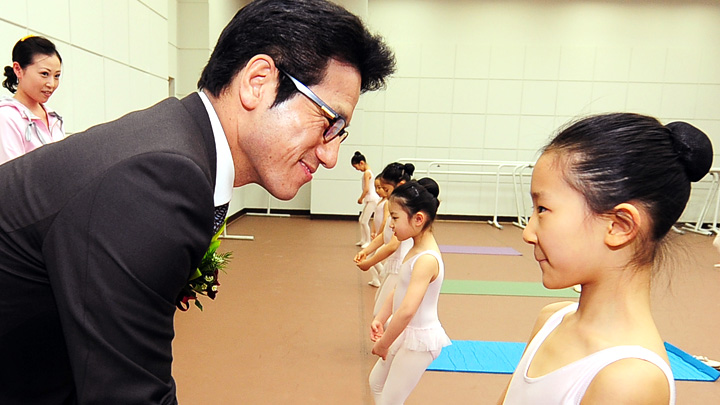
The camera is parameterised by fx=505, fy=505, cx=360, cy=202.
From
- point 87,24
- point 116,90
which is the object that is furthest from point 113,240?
point 116,90

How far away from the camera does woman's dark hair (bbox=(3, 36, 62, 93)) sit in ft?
8.91

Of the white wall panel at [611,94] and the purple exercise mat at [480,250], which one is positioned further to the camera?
the white wall panel at [611,94]

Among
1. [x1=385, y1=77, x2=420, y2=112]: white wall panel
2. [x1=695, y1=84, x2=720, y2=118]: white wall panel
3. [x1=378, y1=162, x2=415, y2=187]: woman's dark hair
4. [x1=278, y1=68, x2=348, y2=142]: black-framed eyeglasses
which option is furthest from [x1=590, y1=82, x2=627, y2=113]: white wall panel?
[x1=278, y1=68, x2=348, y2=142]: black-framed eyeglasses

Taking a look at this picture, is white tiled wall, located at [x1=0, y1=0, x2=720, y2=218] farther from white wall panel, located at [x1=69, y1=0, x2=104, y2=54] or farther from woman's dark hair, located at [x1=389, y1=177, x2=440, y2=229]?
woman's dark hair, located at [x1=389, y1=177, x2=440, y2=229]

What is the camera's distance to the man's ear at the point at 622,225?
1.12 meters

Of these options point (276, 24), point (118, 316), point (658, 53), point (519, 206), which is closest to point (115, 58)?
point (276, 24)

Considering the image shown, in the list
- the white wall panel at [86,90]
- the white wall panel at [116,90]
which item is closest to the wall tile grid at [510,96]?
the white wall panel at [116,90]

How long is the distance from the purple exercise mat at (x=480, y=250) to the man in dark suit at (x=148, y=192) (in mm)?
6438

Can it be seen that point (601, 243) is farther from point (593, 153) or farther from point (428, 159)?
point (428, 159)

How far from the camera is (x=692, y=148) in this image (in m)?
1.12

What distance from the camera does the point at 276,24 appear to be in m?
0.97

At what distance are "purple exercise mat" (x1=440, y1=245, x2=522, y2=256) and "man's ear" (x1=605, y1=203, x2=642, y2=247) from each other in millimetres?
6192

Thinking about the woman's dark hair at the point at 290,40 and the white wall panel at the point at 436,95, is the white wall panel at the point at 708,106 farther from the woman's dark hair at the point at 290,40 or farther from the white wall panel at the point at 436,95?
the woman's dark hair at the point at 290,40

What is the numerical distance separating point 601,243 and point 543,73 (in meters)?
9.93
